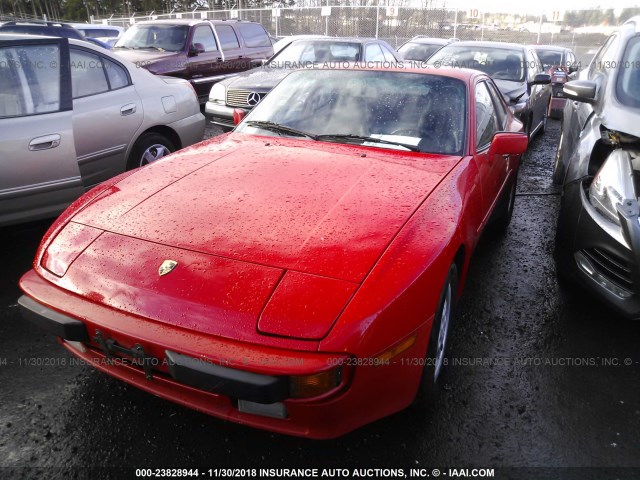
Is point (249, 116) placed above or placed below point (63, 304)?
above

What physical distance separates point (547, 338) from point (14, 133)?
3.63 m

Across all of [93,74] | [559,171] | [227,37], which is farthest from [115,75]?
[227,37]

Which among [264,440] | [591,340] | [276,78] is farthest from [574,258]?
[276,78]

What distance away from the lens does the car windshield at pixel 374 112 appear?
2824 mm

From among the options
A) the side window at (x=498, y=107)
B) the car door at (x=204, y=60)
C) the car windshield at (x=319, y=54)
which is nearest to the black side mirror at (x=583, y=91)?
the side window at (x=498, y=107)

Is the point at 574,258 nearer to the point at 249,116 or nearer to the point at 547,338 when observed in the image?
the point at 547,338

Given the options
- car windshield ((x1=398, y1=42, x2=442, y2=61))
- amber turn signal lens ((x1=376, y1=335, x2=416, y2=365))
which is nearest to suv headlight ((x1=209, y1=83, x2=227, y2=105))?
car windshield ((x1=398, y1=42, x2=442, y2=61))

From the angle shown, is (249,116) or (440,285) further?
(249,116)

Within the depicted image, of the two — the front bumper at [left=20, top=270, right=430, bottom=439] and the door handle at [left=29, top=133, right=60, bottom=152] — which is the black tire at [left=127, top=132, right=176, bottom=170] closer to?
the door handle at [left=29, top=133, right=60, bottom=152]

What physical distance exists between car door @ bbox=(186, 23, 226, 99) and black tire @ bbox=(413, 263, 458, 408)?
772 cm

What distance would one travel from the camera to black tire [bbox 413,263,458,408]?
6.44ft

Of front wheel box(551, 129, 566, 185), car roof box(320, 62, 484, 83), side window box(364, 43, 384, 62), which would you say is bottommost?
front wheel box(551, 129, 566, 185)

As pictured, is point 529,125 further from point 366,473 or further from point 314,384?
point 314,384

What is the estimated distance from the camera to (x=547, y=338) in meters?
2.79
